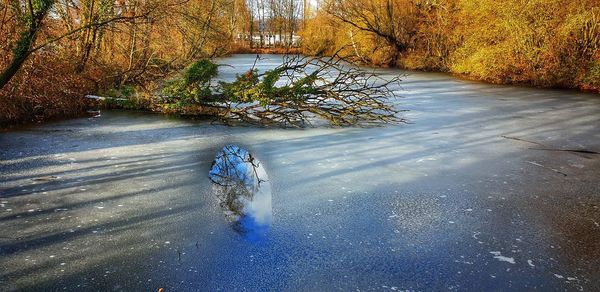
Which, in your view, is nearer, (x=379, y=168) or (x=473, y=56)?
(x=379, y=168)

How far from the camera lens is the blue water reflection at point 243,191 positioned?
465 cm

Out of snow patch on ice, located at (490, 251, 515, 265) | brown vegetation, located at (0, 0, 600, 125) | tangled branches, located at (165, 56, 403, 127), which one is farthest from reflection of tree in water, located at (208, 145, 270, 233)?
brown vegetation, located at (0, 0, 600, 125)

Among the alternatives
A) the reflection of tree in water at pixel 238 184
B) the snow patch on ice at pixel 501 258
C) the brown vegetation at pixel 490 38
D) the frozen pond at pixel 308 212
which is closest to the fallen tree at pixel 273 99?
the brown vegetation at pixel 490 38

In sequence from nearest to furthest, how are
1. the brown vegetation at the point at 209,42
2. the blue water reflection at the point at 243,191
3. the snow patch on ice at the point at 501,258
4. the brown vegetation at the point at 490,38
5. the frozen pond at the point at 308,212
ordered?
the frozen pond at the point at 308,212 < the snow patch on ice at the point at 501,258 < the blue water reflection at the point at 243,191 < the brown vegetation at the point at 209,42 < the brown vegetation at the point at 490,38

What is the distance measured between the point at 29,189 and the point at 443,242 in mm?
5083

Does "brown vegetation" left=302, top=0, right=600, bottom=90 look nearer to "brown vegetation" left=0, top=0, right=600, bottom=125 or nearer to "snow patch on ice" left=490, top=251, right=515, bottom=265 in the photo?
"brown vegetation" left=0, top=0, right=600, bottom=125

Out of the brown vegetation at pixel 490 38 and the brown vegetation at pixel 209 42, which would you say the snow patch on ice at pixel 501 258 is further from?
the brown vegetation at pixel 490 38

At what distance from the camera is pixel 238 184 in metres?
5.96

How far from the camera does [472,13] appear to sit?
2319cm

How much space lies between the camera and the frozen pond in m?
3.63

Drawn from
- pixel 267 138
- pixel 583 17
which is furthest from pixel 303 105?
pixel 583 17

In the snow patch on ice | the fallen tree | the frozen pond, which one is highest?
the fallen tree

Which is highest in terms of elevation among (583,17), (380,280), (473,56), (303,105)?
(583,17)

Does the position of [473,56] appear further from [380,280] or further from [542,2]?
[380,280]
